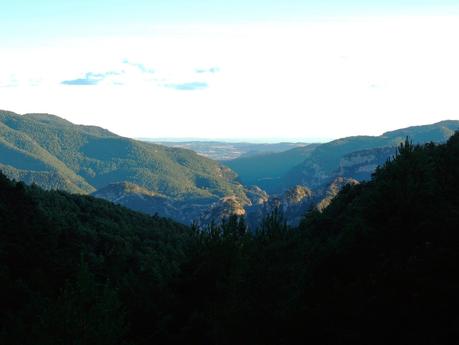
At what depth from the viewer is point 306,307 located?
24.7 m

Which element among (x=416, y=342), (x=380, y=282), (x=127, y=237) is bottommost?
(x=127, y=237)

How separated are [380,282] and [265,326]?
20.0 ft

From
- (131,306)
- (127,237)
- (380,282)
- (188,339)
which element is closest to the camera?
(380,282)

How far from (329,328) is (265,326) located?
3.70m

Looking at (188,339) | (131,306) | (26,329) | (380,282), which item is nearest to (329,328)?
(380,282)

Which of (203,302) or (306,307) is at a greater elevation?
(306,307)

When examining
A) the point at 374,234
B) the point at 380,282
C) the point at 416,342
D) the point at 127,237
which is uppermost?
the point at 374,234

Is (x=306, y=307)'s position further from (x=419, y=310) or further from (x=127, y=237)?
(x=127, y=237)

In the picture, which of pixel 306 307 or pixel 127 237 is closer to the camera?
pixel 306 307

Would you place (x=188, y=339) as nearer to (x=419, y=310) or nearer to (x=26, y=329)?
(x=26, y=329)

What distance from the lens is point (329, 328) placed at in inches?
939

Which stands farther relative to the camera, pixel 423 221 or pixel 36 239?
pixel 36 239

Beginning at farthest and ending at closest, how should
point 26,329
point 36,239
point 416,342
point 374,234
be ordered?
1. point 36,239
2. point 26,329
3. point 374,234
4. point 416,342

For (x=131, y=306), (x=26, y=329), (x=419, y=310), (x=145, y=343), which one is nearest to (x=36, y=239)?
(x=131, y=306)
